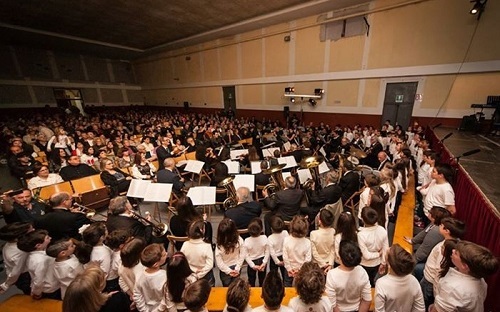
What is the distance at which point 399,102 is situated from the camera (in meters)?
11.1

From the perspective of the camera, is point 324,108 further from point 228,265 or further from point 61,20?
point 61,20

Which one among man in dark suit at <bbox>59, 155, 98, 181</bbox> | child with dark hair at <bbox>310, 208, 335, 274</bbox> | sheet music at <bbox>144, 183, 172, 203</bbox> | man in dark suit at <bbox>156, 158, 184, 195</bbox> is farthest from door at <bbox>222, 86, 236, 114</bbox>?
child with dark hair at <bbox>310, 208, 335, 274</bbox>

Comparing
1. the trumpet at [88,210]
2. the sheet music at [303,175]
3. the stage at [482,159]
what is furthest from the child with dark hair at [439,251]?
the trumpet at [88,210]

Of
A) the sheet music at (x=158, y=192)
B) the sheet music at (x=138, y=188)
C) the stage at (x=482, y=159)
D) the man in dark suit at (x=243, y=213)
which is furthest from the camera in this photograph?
the sheet music at (x=138, y=188)

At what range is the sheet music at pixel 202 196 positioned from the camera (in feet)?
13.9

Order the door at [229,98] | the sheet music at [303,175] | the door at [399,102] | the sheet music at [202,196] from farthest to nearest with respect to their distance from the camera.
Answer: the door at [229,98] < the door at [399,102] < the sheet music at [303,175] < the sheet music at [202,196]

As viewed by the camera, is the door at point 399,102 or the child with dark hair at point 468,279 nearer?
the child with dark hair at point 468,279

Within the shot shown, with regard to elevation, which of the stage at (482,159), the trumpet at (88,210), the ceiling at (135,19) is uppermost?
the ceiling at (135,19)

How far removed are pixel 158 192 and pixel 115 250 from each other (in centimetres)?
179

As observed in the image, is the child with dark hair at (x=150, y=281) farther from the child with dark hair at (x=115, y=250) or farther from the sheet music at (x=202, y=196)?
the sheet music at (x=202, y=196)

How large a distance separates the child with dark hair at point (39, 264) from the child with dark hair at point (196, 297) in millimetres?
2011

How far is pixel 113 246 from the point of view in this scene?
105 inches

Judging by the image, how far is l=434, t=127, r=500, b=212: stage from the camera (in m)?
3.63

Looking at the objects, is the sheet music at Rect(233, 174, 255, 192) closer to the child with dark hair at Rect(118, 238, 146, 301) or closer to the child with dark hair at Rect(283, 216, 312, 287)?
the child with dark hair at Rect(283, 216, 312, 287)
